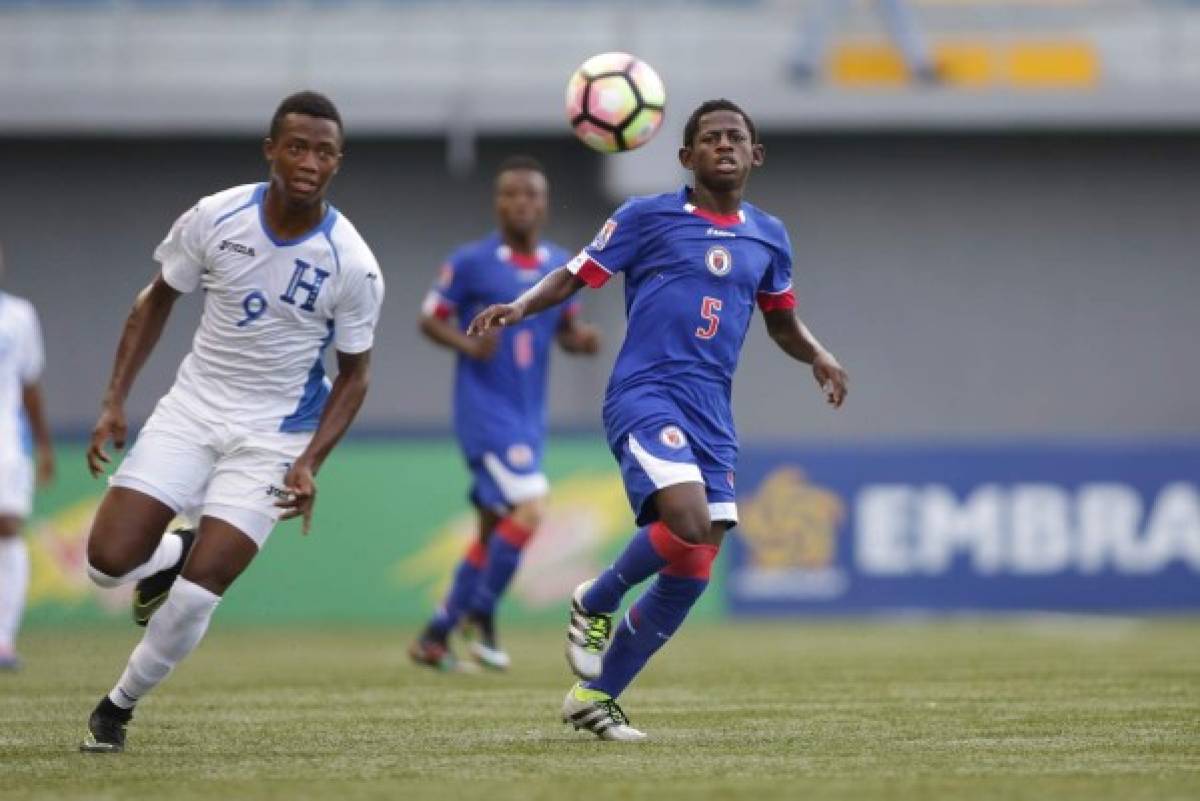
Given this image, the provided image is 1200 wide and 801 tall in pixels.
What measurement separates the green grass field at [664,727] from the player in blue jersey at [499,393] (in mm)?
512

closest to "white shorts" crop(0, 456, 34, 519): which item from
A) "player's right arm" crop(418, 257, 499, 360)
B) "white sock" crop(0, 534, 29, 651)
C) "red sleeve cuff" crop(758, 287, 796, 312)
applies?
"white sock" crop(0, 534, 29, 651)

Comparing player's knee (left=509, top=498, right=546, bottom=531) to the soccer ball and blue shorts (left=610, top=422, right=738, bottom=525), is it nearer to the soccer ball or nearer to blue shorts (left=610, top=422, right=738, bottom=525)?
the soccer ball

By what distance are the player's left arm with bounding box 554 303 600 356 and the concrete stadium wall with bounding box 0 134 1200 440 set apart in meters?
11.0

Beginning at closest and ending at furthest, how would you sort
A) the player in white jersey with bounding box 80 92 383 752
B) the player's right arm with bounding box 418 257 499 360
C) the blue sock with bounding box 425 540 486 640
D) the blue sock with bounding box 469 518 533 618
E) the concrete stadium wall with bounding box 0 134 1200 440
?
the player in white jersey with bounding box 80 92 383 752 → the blue sock with bounding box 425 540 486 640 → the blue sock with bounding box 469 518 533 618 → the player's right arm with bounding box 418 257 499 360 → the concrete stadium wall with bounding box 0 134 1200 440

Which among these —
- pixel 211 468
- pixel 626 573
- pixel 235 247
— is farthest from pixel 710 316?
pixel 211 468

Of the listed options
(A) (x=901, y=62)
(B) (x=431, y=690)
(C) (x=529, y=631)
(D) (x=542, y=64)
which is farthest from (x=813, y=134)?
(B) (x=431, y=690)

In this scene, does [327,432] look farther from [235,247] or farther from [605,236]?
[605,236]

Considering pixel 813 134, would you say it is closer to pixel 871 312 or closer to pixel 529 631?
pixel 871 312

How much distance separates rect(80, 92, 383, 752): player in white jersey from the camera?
25.5 feet

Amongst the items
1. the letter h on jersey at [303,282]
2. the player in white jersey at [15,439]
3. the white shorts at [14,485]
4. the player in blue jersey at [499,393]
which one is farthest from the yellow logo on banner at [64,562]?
the letter h on jersey at [303,282]

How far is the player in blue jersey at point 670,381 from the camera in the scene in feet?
26.0

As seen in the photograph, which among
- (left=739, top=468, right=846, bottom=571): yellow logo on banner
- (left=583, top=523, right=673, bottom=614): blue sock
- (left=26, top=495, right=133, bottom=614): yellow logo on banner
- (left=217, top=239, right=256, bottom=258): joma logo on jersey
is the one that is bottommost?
(left=26, top=495, right=133, bottom=614): yellow logo on banner

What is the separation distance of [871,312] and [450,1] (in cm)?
599

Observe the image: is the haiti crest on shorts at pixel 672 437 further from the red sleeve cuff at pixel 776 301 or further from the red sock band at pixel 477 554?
the red sock band at pixel 477 554
